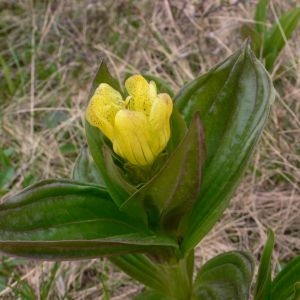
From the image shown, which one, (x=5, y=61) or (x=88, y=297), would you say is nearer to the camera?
(x=88, y=297)

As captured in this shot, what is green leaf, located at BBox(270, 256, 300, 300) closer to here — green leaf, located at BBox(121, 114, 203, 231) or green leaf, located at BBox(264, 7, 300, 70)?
green leaf, located at BBox(121, 114, 203, 231)

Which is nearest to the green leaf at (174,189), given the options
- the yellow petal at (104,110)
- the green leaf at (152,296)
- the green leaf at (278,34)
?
the yellow petal at (104,110)

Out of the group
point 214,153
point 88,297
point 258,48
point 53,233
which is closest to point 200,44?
point 258,48

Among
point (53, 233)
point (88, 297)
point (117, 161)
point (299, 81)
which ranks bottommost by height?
point (88, 297)

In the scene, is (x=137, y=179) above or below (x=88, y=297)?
above

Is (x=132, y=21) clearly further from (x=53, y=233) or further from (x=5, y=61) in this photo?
(x=53, y=233)

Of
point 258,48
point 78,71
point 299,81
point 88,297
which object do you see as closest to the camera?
point 88,297

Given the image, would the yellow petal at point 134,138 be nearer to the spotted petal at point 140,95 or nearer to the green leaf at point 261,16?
the spotted petal at point 140,95

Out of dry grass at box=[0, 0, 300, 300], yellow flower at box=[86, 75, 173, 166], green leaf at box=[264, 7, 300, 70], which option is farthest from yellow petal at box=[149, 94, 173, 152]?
green leaf at box=[264, 7, 300, 70]
